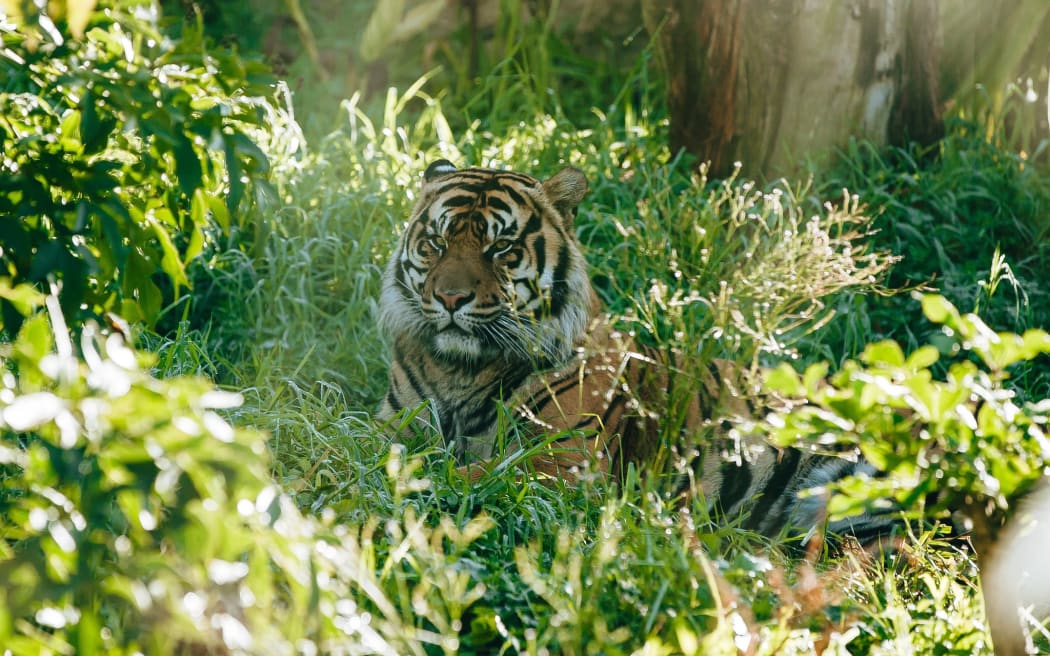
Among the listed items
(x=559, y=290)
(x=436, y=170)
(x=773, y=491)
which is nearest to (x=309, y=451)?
(x=559, y=290)

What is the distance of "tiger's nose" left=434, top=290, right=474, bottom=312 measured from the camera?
13.1ft

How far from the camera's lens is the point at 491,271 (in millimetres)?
4055

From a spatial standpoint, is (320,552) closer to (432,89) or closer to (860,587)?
(860,587)

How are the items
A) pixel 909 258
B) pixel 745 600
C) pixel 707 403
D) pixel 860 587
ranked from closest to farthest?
pixel 745 600
pixel 860 587
pixel 707 403
pixel 909 258

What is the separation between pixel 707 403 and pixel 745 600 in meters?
1.38

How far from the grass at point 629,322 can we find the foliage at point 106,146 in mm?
707

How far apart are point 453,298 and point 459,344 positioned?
168mm

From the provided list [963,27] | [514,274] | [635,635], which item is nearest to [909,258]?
[963,27]

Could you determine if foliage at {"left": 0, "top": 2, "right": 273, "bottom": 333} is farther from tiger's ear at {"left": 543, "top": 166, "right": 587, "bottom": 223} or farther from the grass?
tiger's ear at {"left": 543, "top": 166, "right": 587, "bottom": 223}

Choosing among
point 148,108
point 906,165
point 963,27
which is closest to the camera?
point 148,108

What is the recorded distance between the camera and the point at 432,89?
827 cm

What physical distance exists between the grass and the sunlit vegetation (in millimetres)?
17

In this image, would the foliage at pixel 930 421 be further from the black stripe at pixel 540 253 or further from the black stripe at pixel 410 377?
the black stripe at pixel 410 377

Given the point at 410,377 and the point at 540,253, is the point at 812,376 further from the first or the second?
the point at 410,377
